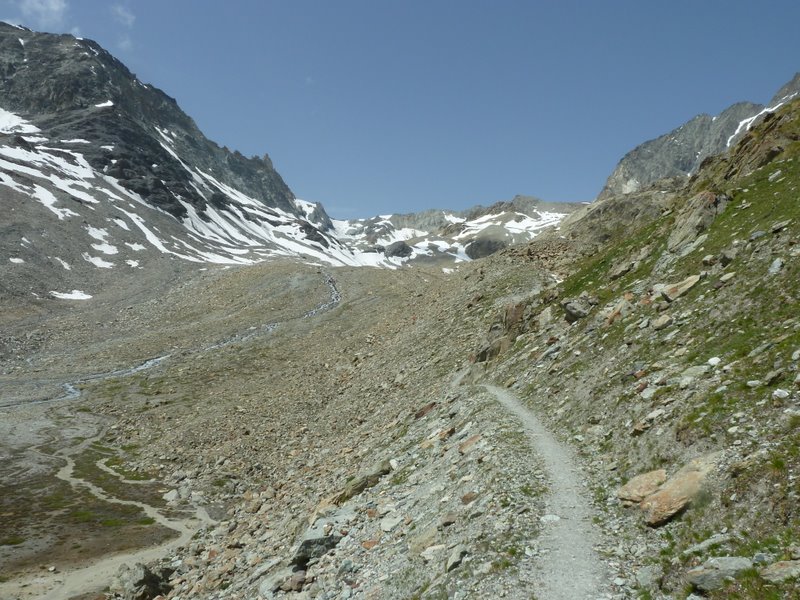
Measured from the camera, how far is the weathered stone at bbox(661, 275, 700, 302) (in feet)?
65.8

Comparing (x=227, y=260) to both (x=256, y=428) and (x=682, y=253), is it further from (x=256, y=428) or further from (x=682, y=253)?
(x=682, y=253)

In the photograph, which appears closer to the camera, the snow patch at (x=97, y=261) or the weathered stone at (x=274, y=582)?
the weathered stone at (x=274, y=582)

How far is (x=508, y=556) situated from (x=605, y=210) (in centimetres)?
6951

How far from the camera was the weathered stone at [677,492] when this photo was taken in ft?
34.7

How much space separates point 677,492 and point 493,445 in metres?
6.88

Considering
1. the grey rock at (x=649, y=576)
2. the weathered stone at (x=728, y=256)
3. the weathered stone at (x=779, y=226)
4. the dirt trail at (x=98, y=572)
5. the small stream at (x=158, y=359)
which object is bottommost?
the grey rock at (x=649, y=576)

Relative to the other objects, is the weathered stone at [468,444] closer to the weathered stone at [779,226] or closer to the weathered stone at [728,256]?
the weathered stone at [728,256]

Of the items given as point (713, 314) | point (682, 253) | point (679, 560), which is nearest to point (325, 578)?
point (679, 560)

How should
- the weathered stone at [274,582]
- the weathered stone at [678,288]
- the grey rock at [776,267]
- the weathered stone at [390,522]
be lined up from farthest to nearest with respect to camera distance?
the weathered stone at [678,288] → the grey rock at [776,267] → the weathered stone at [390,522] → the weathered stone at [274,582]

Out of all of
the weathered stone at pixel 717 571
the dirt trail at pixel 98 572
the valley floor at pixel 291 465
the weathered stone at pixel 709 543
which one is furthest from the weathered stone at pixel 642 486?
the dirt trail at pixel 98 572

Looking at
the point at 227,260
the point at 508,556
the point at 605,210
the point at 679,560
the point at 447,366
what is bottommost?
the point at 679,560

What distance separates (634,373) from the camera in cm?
1748

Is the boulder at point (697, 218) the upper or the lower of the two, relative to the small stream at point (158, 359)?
lower

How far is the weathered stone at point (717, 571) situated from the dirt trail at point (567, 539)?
1.68 metres
